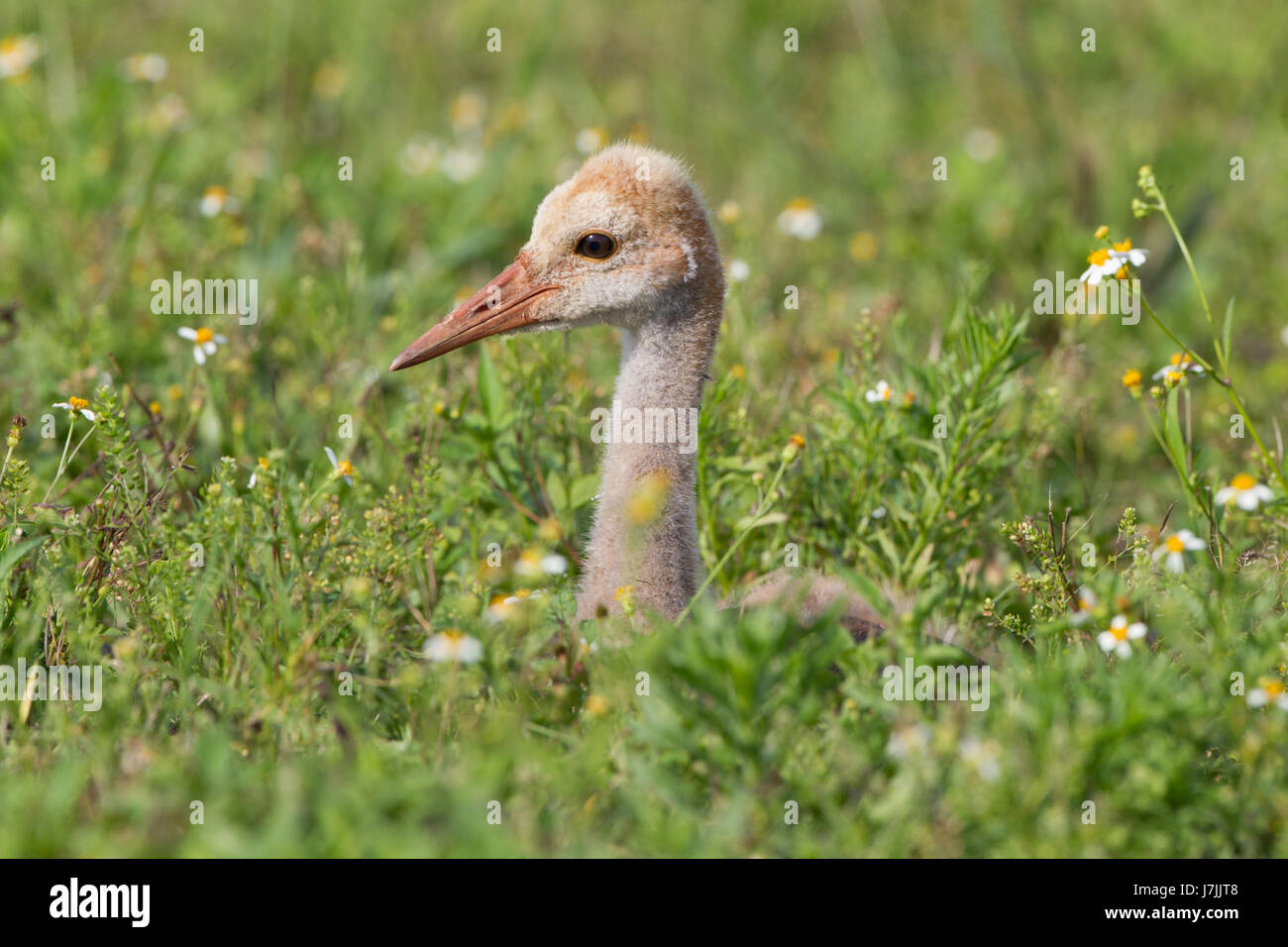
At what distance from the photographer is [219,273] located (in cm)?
534

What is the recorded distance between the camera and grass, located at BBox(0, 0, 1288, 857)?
254 cm

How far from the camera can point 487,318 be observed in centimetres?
361

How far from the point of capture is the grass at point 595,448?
254 cm

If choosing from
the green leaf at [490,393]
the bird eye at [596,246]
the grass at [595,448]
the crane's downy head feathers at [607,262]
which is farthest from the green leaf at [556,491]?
the bird eye at [596,246]

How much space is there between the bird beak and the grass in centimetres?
28

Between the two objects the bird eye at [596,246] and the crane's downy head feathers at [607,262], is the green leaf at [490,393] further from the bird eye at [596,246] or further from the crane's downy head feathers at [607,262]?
the bird eye at [596,246]

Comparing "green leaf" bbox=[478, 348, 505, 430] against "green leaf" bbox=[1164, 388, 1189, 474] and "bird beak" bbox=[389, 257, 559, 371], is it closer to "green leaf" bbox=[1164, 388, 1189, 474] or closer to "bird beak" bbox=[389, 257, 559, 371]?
"bird beak" bbox=[389, 257, 559, 371]

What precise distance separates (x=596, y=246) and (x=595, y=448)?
2.86ft

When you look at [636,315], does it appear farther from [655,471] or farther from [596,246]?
[655,471]

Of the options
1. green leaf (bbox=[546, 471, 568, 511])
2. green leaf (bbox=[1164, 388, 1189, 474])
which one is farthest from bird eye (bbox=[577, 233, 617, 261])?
green leaf (bbox=[1164, 388, 1189, 474])

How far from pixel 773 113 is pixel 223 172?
273 cm

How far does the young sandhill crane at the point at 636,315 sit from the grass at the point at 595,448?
0.70 ft

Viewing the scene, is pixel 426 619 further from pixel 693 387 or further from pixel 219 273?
pixel 219 273

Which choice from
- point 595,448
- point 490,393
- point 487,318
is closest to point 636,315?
point 487,318
